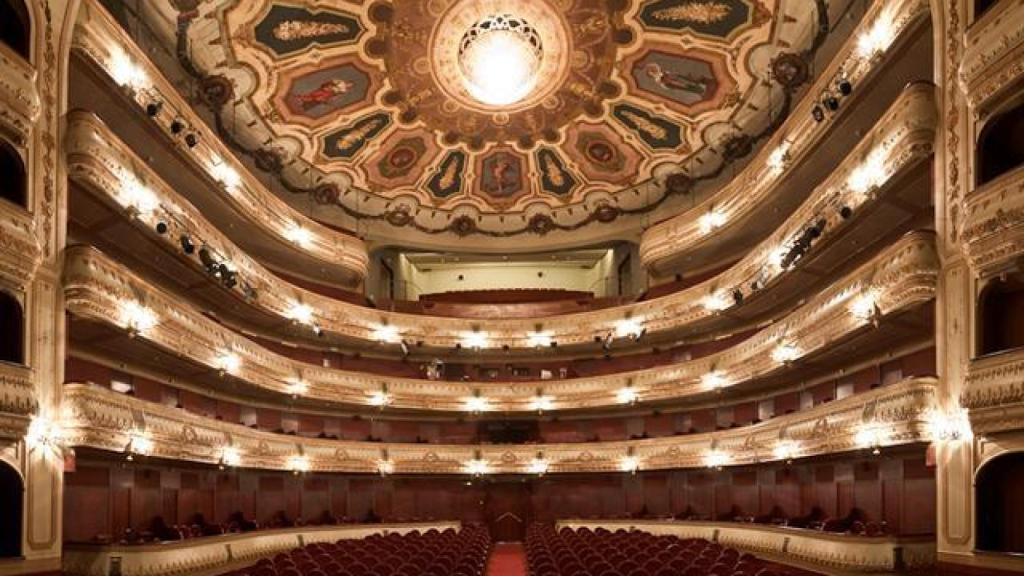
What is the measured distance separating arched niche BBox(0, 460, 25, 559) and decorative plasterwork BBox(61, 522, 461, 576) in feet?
→ 8.80

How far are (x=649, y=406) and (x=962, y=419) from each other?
19400 millimetres

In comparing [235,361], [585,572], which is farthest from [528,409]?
[585,572]

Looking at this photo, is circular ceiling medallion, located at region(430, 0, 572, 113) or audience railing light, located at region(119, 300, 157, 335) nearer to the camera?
audience railing light, located at region(119, 300, 157, 335)

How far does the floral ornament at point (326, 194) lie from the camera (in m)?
29.8

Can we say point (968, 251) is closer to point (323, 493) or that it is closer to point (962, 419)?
point (962, 419)

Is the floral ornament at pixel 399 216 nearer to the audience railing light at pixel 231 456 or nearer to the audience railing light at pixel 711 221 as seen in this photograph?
the audience railing light at pixel 711 221

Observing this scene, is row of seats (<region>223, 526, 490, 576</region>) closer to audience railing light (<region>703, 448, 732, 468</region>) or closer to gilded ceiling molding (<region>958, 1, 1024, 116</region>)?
audience railing light (<region>703, 448, 732, 468</region>)

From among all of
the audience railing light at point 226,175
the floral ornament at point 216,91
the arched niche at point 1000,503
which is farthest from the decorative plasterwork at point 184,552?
the arched niche at point 1000,503

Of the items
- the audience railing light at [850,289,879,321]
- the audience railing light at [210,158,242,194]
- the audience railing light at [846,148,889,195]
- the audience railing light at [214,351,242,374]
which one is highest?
the audience railing light at [210,158,242,194]

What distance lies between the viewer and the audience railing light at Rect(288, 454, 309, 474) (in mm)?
25828

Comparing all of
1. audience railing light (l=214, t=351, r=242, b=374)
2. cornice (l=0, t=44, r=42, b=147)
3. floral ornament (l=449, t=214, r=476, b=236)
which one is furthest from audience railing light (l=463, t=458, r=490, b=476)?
cornice (l=0, t=44, r=42, b=147)

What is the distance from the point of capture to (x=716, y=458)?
84.5ft

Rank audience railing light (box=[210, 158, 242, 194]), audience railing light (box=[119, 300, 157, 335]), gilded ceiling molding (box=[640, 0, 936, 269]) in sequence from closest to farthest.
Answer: gilded ceiling molding (box=[640, 0, 936, 269]), audience railing light (box=[119, 300, 157, 335]), audience railing light (box=[210, 158, 242, 194])

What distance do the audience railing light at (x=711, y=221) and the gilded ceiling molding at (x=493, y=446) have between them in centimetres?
628
